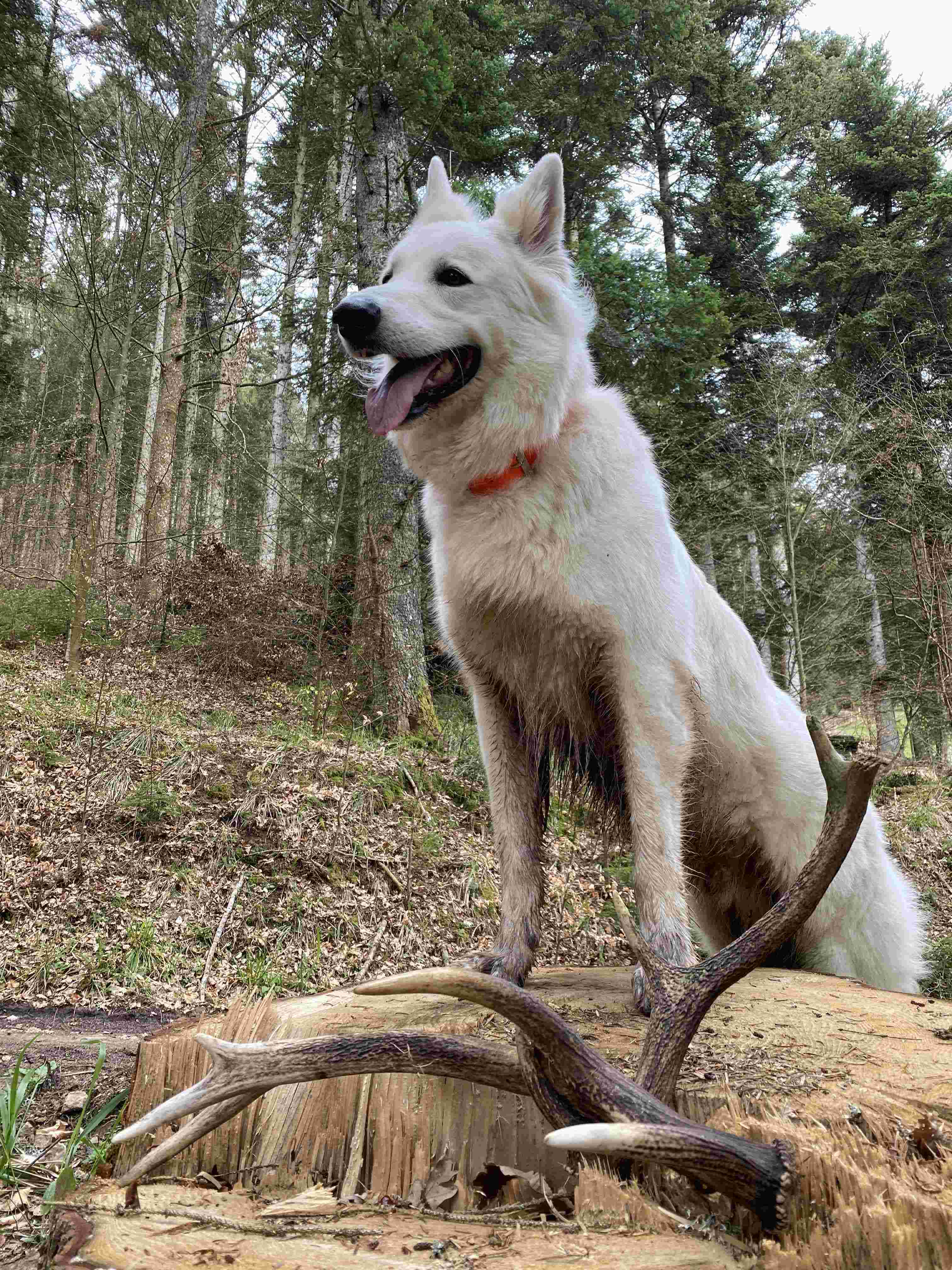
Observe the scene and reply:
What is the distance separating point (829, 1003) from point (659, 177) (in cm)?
2032

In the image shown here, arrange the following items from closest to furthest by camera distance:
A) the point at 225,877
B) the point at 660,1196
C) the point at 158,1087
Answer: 1. the point at 660,1196
2. the point at 158,1087
3. the point at 225,877

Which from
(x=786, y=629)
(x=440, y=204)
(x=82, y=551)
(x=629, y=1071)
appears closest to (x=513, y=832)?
(x=629, y=1071)

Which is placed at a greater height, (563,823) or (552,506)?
(552,506)

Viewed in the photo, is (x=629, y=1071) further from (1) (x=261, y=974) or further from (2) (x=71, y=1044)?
(1) (x=261, y=974)

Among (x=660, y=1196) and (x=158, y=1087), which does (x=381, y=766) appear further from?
(x=660, y=1196)

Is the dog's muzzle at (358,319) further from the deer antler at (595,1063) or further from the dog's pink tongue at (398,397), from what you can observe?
the deer antler at (595,1063)

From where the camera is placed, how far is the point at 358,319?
7.35ft

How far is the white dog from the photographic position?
2334 millimetres

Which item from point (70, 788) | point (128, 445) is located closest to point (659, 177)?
point (128, 445)

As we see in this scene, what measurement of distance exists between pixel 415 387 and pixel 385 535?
→ 5.96 meters

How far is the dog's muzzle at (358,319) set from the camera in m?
2.22

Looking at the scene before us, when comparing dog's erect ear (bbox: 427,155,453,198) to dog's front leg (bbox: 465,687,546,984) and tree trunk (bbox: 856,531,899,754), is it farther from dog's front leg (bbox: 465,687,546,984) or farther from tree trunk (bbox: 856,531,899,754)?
tree trunk (bbox: 856,531,899,754)

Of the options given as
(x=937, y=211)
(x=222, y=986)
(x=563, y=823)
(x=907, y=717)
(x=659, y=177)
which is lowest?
(x=222, y=986)

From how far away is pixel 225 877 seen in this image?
5418 mm
